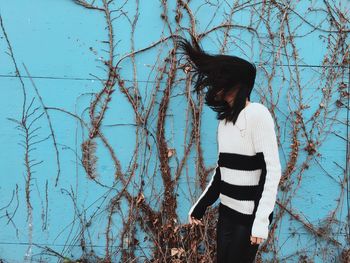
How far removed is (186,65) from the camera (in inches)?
155

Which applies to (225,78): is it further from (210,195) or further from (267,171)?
(210,195)

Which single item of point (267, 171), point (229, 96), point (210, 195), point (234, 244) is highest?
point (229, 96)

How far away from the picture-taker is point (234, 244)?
8.72ft

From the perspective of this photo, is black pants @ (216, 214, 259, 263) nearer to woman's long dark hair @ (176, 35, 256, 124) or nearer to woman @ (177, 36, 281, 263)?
woman @ (177, 36, 281, 263)

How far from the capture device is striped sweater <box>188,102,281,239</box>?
8.10 feet

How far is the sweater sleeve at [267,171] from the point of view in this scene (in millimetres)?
2459

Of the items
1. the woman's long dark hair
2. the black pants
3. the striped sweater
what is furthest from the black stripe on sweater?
the black pants

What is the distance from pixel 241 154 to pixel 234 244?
51cm

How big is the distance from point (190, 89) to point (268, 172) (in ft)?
5.28

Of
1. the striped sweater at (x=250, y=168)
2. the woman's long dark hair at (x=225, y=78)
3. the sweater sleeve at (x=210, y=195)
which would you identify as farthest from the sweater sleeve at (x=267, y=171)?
the sweater sleeve at (x=210, y=195)

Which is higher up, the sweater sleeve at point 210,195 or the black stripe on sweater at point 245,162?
the black stripe on sweater at point 245,162

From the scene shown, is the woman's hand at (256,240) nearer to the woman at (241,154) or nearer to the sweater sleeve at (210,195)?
the woman at (241,154)

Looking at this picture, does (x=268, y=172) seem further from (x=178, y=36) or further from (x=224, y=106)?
(x=178, y=36)

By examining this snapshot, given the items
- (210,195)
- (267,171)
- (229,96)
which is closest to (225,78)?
(229,96)
